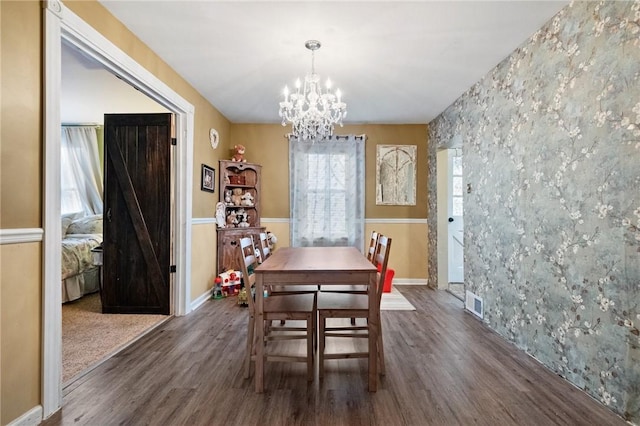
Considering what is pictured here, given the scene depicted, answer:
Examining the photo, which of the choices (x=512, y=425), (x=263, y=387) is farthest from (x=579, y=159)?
(x=263, y=387)

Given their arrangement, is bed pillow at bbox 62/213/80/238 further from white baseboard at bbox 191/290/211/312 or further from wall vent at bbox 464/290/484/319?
wall vent at bbox 464/290/484/319

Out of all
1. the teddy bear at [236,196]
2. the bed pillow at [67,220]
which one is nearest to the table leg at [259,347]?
the teddy bear at [236,196]

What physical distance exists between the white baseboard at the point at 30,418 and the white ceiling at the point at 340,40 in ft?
7.81

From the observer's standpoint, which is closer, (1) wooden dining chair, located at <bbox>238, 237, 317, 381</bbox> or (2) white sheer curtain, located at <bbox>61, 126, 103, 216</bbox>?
(1) wooden dining chair, located at <bbox>238, 237, 317, 381</bbox>

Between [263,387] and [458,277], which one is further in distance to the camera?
[458,277]

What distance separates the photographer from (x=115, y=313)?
3154 mm

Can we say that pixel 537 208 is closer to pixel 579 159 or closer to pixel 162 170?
pixel 579 159

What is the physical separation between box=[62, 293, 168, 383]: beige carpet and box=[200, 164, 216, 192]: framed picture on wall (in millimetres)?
1505

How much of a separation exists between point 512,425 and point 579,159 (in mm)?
1546

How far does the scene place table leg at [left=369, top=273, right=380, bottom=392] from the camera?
1.79m

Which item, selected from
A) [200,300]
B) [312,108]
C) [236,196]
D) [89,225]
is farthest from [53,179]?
[89,225]

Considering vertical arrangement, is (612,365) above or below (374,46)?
below

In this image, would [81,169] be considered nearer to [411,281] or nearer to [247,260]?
[247,260]

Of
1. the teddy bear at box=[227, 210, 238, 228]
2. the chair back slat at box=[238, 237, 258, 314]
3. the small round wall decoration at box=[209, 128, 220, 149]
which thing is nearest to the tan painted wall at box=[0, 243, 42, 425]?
the chair back slat at box=[238, 237, 258, 314]
